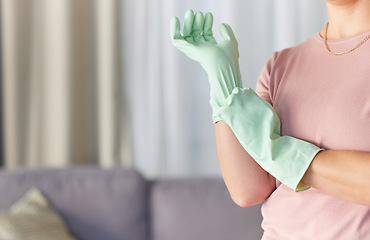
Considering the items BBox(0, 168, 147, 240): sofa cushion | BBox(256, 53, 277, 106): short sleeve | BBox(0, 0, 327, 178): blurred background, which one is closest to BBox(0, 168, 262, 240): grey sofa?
BBox(0, 168, 147, 240): sofa cushion

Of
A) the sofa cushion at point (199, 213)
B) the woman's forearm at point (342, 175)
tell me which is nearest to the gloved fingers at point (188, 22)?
the woman's forearm at point (342, 175)

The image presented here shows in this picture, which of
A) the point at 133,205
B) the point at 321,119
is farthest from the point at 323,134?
the point at 133,205

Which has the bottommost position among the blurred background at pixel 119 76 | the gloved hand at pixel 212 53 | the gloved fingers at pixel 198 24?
the blurred background at pixel 119 76

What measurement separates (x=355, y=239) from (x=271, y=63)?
1.31 ft

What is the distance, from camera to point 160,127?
8.59ft

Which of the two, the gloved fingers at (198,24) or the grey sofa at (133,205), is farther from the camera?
the grey sofa at (133,205)

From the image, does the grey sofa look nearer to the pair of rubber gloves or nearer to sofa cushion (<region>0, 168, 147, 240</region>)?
sofa cushion (<region>0, 168, 147, 240</region>)

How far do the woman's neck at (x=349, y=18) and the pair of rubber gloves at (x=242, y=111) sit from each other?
193 mm

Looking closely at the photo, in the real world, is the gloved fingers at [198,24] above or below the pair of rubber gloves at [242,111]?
above

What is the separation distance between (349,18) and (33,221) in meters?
1.47

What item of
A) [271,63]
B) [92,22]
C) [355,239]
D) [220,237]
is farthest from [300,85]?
[92,22]

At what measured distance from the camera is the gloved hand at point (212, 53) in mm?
982

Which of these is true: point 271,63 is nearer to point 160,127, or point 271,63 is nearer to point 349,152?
point 349,152

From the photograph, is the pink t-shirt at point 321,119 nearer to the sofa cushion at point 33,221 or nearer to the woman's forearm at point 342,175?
the woman's forearm at point 342,175
